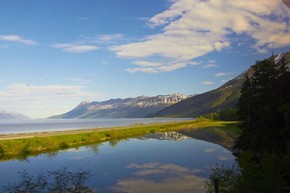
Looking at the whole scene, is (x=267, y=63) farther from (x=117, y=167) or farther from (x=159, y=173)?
(x=117, y=167)

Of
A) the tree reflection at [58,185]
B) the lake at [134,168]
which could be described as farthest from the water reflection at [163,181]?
the tree reflection at [58,185]

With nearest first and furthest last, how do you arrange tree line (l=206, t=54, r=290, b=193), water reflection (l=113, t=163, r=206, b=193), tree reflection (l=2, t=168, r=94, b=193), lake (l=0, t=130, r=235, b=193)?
1. tree reflection (l=2, t=168, r=94, b=193)
2. tree line (l=206, t=54, r=290, b=193)
3. water reflection (l=113, t=163, r=206, b=193)
4. lake (l=0, t=130, r=235, b=193)

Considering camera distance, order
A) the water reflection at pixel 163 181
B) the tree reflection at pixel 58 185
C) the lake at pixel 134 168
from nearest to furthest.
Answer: the tree reflection at pixel 58 185 → the water reflection at pixel 163 181 → the lake at pixel 134 168

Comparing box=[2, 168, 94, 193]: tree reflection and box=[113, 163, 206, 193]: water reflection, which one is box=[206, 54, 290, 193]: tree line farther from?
box=[2, 168, 94, 193]: tree reflection

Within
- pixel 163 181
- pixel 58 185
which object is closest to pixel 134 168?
pixel 163 181

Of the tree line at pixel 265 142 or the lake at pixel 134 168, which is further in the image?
the lake at pixel 134 168

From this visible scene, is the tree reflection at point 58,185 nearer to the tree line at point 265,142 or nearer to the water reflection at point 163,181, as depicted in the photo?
the tree line at point 265,142

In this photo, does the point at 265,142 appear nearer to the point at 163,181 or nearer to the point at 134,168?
the point at 163,181

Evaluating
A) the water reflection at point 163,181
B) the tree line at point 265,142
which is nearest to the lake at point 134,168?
the water reflection at point 163,181

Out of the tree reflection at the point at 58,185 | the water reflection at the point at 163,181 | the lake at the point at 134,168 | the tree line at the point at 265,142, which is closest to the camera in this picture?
the tree reflection at the point at 58,185

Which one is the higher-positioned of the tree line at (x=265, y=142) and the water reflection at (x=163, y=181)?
the tree line at (x=265, y=142)

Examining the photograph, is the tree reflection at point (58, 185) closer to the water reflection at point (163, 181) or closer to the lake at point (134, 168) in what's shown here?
the lake at point (134, 168)

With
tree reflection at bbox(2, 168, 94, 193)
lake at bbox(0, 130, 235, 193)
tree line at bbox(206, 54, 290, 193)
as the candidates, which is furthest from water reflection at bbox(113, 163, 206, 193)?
tree reflection at bbox(2, 168, 94, 193)

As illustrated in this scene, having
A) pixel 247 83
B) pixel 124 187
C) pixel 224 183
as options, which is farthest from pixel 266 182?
pixel 247 83
